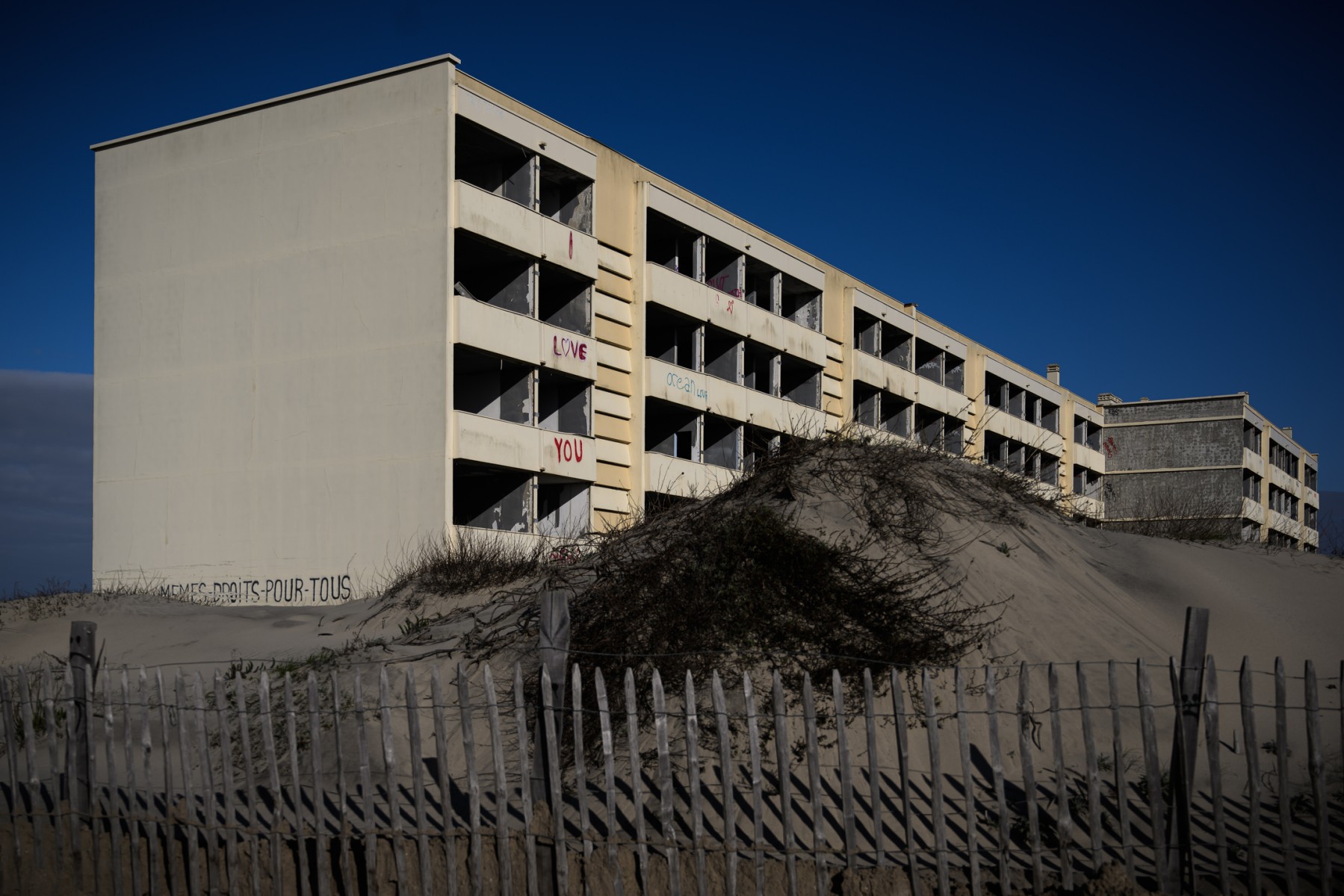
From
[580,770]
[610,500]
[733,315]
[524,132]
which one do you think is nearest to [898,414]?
[733,315]

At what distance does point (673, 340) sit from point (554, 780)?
73.5 feet

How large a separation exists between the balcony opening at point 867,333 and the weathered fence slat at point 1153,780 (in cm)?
2937

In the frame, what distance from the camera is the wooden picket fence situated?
20.8 feet

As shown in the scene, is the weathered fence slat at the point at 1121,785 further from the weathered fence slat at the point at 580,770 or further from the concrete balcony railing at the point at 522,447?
the concrete balcony railing at the point at 522,447

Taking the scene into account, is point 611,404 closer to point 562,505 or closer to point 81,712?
point 562,505

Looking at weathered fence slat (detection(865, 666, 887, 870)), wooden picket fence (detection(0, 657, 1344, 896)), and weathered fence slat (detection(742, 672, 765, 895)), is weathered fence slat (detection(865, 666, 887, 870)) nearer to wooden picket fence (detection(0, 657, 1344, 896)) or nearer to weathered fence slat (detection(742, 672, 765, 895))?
wooden picket fence (detection(0, 657, 1344, 896))

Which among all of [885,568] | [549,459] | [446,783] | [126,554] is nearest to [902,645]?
[885,568]

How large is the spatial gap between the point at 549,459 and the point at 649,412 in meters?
6.35

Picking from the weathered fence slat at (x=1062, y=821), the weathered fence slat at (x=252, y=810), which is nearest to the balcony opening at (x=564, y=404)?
the weathered fence slat at (x=252, y=810)

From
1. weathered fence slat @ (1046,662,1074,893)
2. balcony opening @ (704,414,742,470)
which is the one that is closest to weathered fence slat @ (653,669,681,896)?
weathered fence slat @ (1046,662,1074,893)

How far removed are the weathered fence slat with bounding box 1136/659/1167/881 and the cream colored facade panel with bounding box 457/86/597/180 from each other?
1722 centimetres

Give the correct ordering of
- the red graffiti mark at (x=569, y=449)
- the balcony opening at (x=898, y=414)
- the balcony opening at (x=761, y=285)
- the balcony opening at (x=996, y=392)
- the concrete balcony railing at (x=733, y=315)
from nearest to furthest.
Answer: the red graffiti mark at (x=569, y=449)
the concrete balcony railing at (x=733, y=315)
the balcony opening at (x=761, y=285)
the balcony opening at (x=898, y=414)
the balcony opening at (x=996, y=392)

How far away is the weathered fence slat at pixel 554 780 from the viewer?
6.59 metres

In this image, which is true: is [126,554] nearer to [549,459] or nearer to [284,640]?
[549,459]
